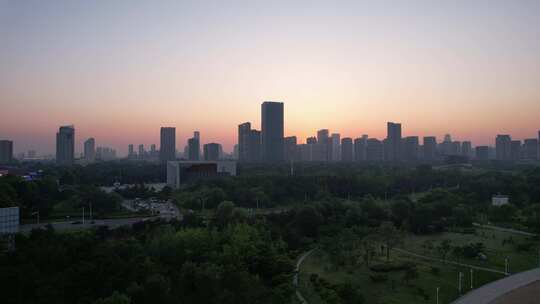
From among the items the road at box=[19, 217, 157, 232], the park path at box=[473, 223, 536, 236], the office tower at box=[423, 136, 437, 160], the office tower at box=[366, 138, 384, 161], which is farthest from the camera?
the office tower at box=[423, 136, 437, 160]

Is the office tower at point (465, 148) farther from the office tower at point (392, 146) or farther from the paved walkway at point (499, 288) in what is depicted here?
the paved walkway at point (499, 288)

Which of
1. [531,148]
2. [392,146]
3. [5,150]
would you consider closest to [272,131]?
[392,146]

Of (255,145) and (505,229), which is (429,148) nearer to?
(255,145)

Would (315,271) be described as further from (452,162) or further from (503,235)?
(452,162)

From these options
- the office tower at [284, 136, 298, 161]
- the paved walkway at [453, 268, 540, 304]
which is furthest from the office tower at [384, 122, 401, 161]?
the paved walkway at [453, 268, 540, 304]

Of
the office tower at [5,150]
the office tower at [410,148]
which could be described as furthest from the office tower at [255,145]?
the office tower at [5,150]

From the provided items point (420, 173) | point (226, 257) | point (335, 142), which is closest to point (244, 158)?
point (335, 142)

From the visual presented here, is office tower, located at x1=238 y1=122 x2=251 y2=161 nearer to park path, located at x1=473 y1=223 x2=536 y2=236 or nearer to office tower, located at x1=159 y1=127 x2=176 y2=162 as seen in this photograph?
office tower, located at x1=159 y1=127 x2=176 y2=162
